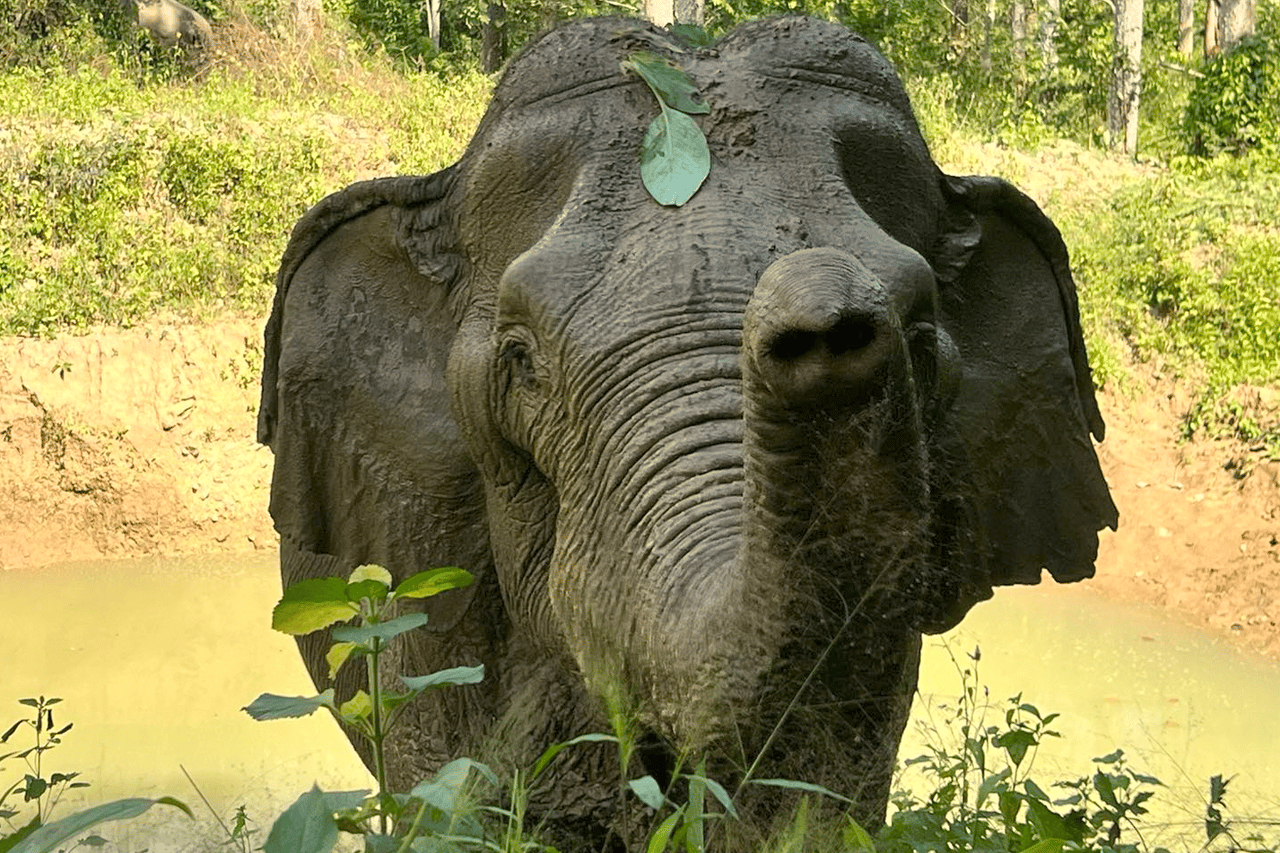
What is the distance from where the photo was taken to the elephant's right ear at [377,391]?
161 inches

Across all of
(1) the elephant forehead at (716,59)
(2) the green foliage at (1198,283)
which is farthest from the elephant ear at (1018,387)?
(2) the green foliage at (1198,283)

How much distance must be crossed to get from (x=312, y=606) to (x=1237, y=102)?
18634mm

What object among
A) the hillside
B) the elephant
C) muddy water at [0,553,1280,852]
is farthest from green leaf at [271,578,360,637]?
the elephant

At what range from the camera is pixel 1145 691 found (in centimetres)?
948

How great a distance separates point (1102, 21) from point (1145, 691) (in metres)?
20.6

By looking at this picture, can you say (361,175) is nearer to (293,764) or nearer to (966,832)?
(293,764)

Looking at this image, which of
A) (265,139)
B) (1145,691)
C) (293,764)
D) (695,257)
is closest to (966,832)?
(695,257)

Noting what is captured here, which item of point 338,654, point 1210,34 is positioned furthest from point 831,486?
point 1210,34

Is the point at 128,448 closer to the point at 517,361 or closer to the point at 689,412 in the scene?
the point at 517,361

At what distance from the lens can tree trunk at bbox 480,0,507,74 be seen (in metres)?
24.8

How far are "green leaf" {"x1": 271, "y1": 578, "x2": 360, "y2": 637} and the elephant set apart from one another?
19639 millimetres

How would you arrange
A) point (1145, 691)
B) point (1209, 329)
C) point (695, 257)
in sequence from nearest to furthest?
point (695, 257)
point (1145, 691)
point (1209, 329)

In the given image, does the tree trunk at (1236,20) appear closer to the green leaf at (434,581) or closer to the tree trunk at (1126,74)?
the tree trunk at (1126,74)

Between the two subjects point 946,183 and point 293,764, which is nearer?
point 946,183
